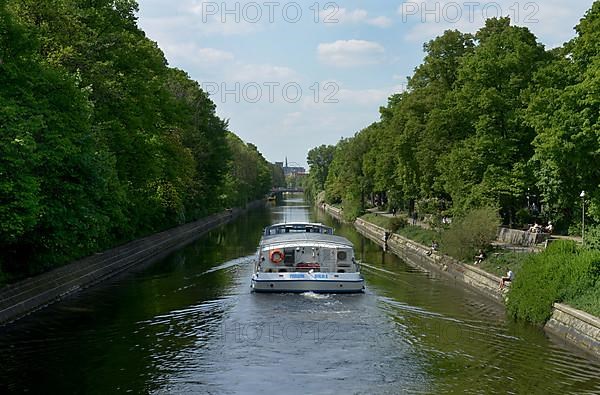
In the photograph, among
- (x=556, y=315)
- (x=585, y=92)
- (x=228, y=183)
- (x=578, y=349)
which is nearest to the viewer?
(x=578, y=349)

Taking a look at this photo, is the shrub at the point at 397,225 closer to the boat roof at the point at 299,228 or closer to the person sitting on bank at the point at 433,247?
the person sitting on bank at the point at 433,247

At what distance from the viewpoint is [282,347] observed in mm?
21594

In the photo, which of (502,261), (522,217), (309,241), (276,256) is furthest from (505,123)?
(276,256)

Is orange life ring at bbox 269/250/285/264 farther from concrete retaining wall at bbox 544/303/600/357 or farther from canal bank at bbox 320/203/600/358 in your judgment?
concrete retaining wall at bbox 544/303/600/357

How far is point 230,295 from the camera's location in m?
31.4

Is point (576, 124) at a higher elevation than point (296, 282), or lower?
→ higher

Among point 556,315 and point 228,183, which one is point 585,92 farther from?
point 228,183

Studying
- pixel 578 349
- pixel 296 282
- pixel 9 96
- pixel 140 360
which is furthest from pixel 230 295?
pixel 578 349

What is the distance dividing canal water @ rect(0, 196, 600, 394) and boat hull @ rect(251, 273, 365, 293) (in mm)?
574

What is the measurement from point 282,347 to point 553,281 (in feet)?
39.1

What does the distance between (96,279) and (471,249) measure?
22.6 m

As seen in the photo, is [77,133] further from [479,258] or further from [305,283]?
[479,258]

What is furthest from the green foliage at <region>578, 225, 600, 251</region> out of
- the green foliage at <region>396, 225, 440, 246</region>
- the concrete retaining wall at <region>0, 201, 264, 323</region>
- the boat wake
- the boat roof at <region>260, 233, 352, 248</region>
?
the concrete retaining wall at <region>0, 201, 264, 323</region>

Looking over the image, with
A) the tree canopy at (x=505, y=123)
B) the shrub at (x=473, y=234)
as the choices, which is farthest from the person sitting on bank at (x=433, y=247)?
the shrub at (x=473, y=234)
